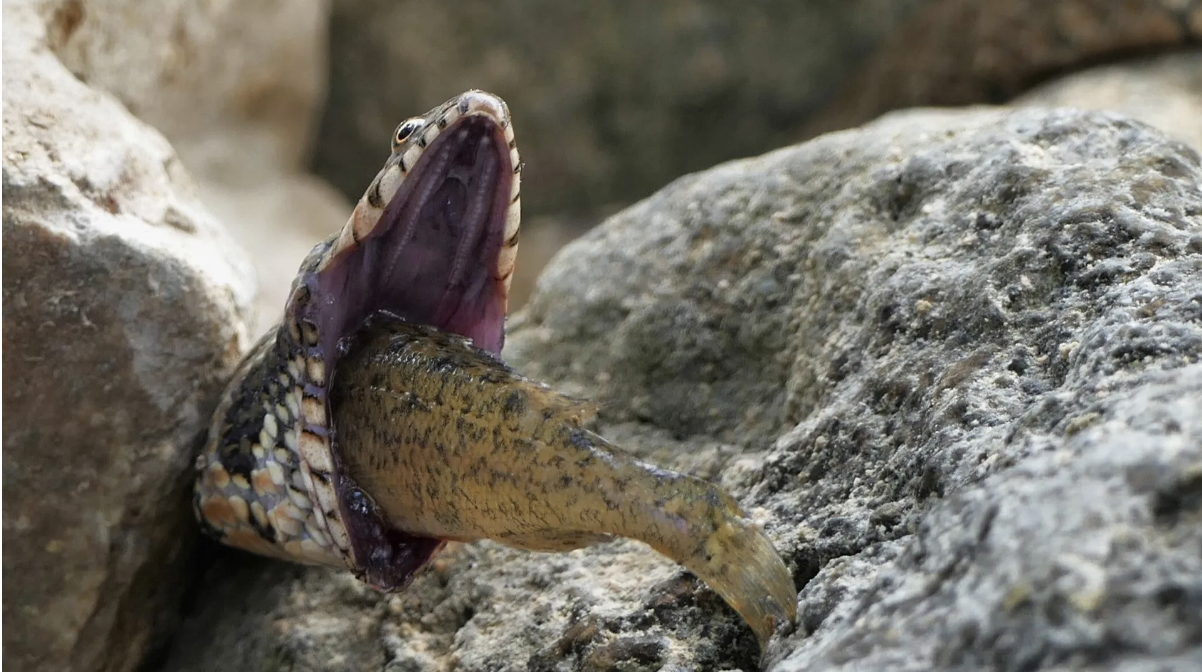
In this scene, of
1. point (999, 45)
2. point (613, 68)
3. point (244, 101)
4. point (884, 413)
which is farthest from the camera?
point (613, 68)

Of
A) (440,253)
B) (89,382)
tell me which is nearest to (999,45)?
(440,253)

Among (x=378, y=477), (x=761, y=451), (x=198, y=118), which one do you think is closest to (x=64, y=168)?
(x=378, y=477)

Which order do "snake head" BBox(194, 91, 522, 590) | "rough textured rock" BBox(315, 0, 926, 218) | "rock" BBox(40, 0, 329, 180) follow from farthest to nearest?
"rough textured rock" BBox(315, 0, 926, 218) < "rock" BBox(40, 0, 329, 180) < "snake head" BBox(194, 91, 522, 590)

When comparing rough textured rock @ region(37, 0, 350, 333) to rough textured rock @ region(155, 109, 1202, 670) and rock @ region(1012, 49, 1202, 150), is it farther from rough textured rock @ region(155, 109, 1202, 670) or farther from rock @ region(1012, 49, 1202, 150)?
rock @ region(1012, 49, 1202, 150)

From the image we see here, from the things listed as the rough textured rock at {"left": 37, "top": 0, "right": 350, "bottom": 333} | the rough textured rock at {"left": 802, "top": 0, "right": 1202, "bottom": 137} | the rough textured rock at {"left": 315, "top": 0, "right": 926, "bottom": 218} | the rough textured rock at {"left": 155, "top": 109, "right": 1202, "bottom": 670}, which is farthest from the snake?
the rough textured rock at {"left": 315, "top": 0, "right": 926, "bottom": 218}

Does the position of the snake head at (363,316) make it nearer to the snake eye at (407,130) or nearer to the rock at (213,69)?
the snake eye at (407,130)

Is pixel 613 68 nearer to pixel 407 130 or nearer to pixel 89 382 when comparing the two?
pixel 407 130
